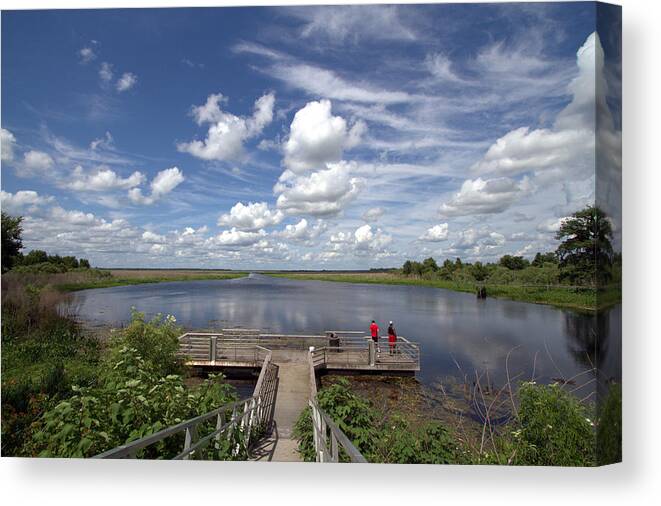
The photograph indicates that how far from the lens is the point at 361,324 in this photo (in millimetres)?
8766

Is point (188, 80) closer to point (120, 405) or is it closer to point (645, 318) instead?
point (120, 405)

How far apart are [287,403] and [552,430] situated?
3878mm

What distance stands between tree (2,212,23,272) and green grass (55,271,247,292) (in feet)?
1.95

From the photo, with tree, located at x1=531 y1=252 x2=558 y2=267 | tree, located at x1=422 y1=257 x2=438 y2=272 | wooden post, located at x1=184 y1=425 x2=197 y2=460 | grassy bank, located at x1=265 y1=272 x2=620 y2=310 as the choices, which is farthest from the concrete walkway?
tree, located at x1=531 y1=252 x2=558 y2=267

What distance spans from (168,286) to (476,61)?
5158mm

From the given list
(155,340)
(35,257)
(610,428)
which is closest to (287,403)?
(155,340)

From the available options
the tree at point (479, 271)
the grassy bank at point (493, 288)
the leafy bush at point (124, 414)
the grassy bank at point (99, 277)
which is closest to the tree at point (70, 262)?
the grassy bank at point (99, 277)

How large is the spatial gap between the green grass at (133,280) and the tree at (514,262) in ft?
11.8

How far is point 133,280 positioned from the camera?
5.46 meters

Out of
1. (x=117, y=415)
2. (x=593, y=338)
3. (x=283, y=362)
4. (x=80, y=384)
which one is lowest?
(x=283, y=362)

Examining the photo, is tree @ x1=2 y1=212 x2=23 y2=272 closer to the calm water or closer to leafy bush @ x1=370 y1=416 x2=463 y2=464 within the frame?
the calm water

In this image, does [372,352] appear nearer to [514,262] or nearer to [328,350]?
[328,350]

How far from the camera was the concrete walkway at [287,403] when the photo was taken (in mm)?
4547

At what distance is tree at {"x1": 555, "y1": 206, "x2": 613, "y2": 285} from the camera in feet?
12.3
